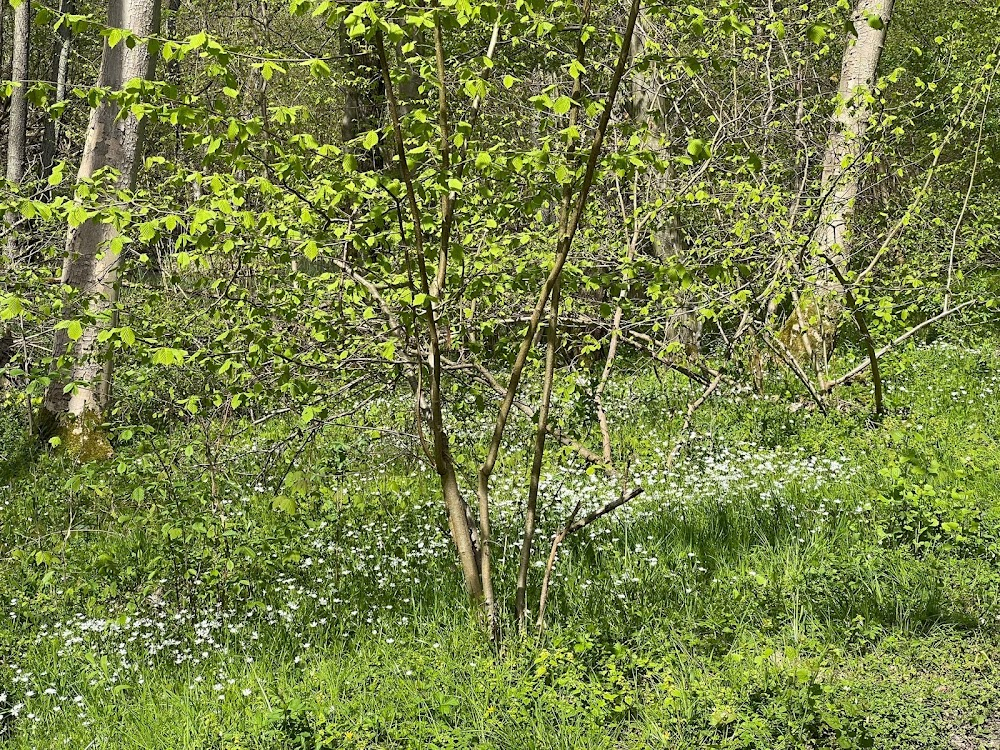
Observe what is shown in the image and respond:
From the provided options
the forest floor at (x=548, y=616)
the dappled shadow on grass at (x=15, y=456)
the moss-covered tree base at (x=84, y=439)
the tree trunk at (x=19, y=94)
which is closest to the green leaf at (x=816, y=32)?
the forest floor at (x=548, y=616)

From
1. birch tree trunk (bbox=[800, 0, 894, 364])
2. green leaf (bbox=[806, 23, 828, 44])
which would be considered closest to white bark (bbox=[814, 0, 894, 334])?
birch tree trunk (bbox=[800, 0, 894, 364])

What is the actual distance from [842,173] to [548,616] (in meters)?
4.51

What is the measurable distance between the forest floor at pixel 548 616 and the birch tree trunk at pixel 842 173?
5.61 feet

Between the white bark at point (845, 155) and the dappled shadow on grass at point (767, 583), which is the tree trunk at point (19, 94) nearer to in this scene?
the white bark at point (845, 155)

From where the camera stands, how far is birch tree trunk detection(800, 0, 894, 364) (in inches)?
274

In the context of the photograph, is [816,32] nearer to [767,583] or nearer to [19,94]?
[767,583]

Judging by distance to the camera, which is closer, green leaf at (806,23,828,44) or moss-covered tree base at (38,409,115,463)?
green leaf at (806,23,828,44)

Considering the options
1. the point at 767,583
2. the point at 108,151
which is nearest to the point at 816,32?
the point at 767,583

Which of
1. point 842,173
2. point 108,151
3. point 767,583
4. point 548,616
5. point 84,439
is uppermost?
point 842,173

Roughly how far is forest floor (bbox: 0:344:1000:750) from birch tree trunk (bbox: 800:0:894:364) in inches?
67.4

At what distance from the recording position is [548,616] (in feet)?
14.7

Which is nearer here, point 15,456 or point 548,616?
point 548,616

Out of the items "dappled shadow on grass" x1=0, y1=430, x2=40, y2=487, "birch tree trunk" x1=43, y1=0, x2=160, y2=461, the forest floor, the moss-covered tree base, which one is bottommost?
"dappled shadow on grass" x1=0, y1=430, x2=40, y2=487

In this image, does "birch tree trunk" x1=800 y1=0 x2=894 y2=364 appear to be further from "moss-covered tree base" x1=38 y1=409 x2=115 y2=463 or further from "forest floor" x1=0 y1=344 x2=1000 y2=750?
"moss-covered tree base" x1=38 y1=409 x2=115 y2=463
